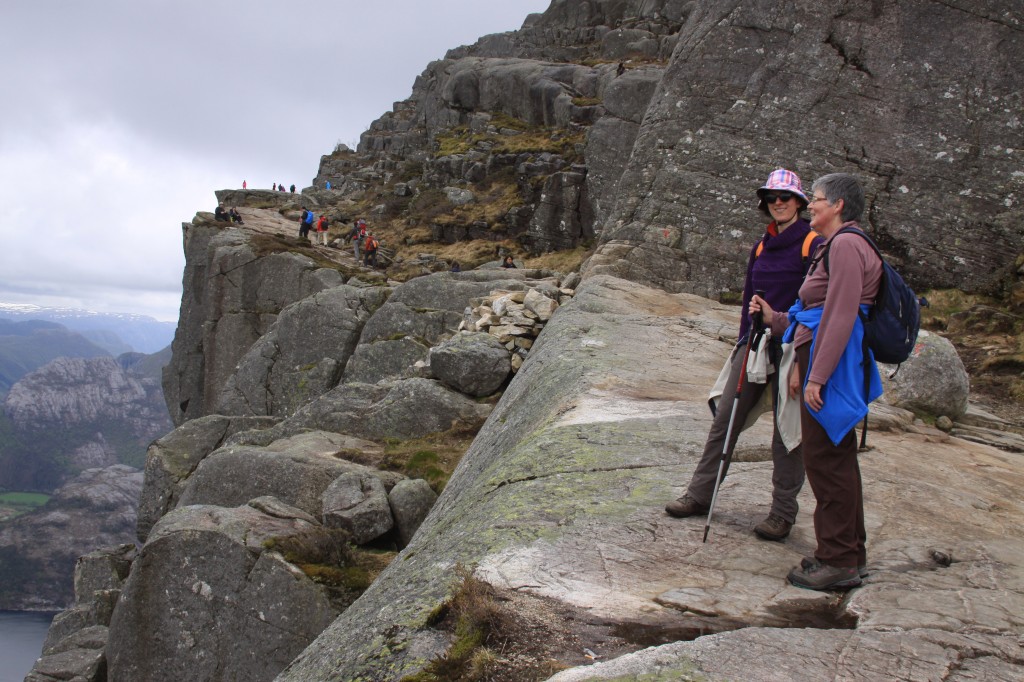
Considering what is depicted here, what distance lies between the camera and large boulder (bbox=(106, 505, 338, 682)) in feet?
33.6

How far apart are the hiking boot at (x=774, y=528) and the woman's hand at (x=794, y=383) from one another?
111 cm

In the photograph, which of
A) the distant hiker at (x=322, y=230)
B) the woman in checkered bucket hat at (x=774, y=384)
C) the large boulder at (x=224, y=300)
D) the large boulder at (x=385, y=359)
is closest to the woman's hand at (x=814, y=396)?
the woman in checkered bucket hat at (x=774, y=384)

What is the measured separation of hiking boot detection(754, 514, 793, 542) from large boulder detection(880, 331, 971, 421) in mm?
5701

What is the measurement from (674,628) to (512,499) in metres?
2.35

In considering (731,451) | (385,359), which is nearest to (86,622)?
(385,359)

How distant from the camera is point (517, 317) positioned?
19.8 m

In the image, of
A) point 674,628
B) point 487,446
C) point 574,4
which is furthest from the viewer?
point 574,4

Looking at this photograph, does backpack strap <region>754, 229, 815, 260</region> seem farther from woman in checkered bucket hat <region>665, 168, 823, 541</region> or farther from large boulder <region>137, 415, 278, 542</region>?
large boulder <region>137, 415, 278, 542</region>

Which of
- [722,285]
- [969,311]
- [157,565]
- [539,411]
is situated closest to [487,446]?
[539,411]

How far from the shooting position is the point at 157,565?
10.9 metres

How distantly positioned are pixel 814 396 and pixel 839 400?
17 centimetres

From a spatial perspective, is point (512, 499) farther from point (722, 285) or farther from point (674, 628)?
point (722, 285)

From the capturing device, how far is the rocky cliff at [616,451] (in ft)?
14.8

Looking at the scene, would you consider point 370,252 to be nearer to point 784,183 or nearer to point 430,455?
point 430,455
